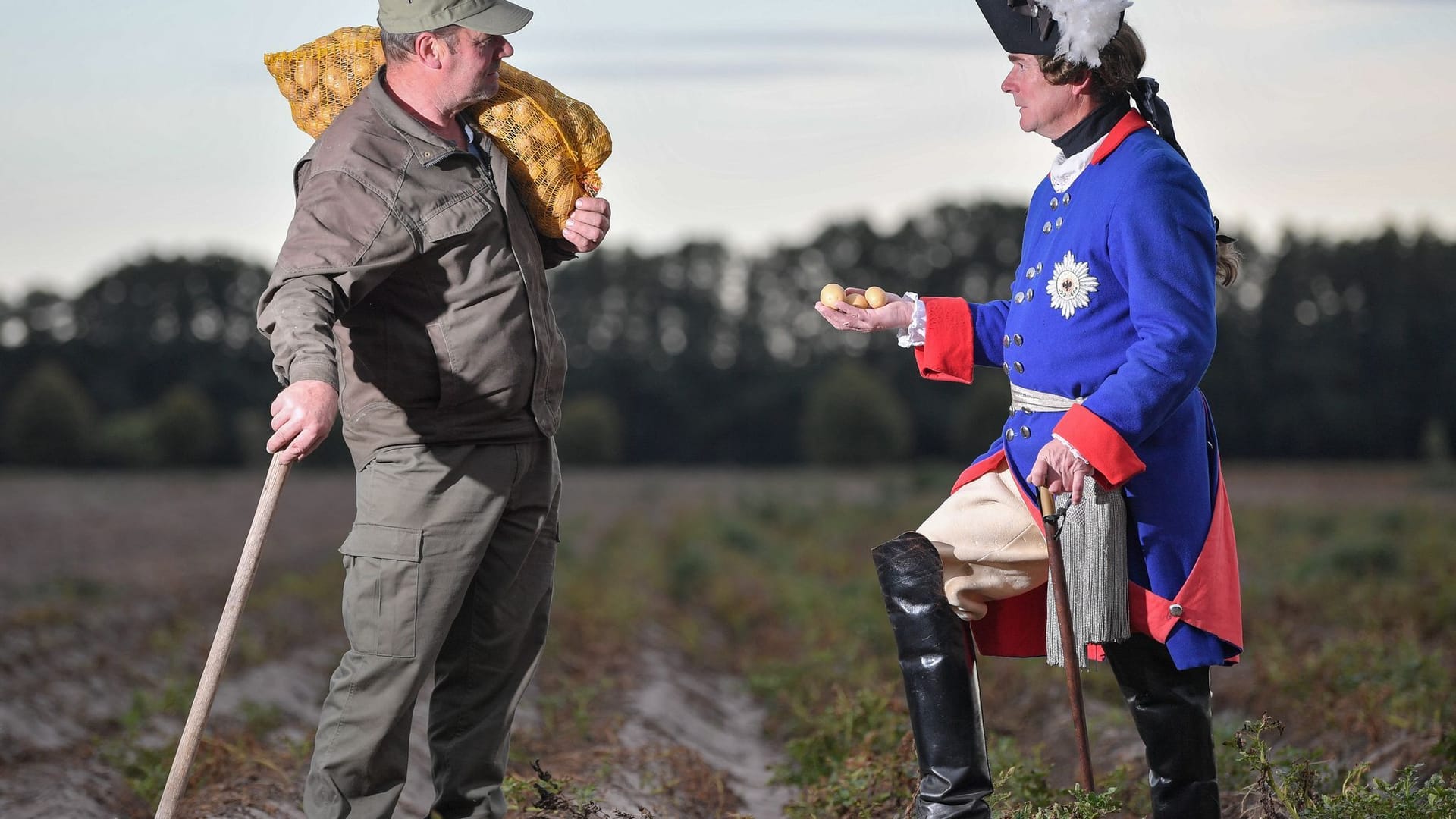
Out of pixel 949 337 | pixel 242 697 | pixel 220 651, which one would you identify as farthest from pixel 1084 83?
pixel 242 697

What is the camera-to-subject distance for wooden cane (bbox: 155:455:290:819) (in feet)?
9.93

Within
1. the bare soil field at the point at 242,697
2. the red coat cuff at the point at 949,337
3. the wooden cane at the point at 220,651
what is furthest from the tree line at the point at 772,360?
the wooden cane at the point at 220,651

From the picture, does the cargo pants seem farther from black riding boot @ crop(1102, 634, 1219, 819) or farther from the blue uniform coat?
black riding boot @ crop(1102, 634, 1219, 819)

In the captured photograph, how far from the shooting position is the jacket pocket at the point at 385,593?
330cm

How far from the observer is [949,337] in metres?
3.63

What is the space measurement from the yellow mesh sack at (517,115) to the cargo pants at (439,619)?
2.12 ft

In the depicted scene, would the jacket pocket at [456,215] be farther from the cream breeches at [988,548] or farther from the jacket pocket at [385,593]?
the cream breeches at [988,548]

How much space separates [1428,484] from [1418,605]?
15.7m

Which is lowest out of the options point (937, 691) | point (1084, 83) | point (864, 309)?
point (937, 691)

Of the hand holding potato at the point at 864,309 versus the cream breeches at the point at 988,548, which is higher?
the hand holding potato at the point at 864,309

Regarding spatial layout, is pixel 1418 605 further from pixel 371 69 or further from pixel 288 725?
pixel 371 69

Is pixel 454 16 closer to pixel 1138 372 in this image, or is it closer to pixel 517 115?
pixel 517 115

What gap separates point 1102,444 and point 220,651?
1929 millimetres

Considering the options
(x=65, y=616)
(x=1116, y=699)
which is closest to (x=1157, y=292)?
(x=1116, y=699)
